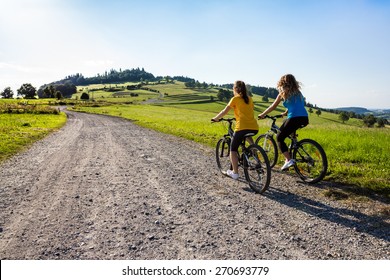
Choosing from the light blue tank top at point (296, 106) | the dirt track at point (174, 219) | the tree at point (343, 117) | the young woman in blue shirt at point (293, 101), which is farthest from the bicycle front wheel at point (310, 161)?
the tree at point (343, 117)

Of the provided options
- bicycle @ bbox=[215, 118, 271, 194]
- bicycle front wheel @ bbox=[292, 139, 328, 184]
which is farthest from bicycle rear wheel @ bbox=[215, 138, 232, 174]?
bicycle front wheel @ bbox=[292, 139, 328, 184]

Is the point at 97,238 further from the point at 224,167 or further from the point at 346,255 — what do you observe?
the point at 224,167

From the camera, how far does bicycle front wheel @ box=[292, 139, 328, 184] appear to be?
25.2 ft

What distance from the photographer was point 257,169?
24.3ft

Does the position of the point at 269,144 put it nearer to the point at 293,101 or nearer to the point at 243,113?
the point at 293,101

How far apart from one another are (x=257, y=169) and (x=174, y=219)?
2.86 metres

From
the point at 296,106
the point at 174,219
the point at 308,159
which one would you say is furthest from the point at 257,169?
the point at 174,219

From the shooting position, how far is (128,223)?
5.47 m

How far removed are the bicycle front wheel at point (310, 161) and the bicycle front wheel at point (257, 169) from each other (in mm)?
1470

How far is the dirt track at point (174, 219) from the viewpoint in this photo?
4410 mm

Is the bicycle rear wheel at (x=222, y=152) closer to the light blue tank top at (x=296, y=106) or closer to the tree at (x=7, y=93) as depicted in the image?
the light blue tank top at (x=296, y=106)

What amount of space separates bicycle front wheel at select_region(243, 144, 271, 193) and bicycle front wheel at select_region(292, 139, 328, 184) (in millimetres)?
1470
